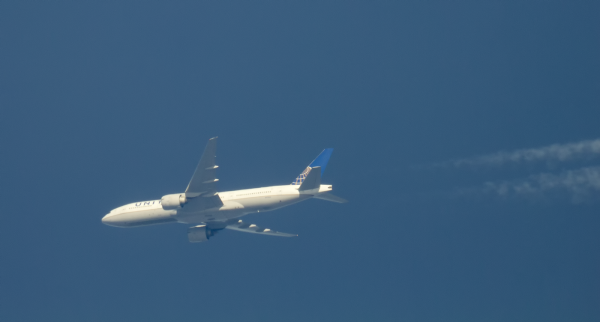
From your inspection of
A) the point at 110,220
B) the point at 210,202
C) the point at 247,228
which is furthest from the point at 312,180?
the point at 110,220

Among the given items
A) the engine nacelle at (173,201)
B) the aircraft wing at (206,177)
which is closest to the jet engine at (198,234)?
the engine nacelle at (173,201)

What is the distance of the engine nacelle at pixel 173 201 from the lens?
4609 centimetres

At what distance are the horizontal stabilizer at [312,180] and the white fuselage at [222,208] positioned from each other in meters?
0.38

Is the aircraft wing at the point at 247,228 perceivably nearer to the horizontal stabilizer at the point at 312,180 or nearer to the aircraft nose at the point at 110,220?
the aircraft nose at the point at 110,220

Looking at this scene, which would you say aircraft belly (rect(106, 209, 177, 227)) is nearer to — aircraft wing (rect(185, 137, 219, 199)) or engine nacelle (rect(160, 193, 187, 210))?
engine nacelle (rect(160, 193, 187, 210))

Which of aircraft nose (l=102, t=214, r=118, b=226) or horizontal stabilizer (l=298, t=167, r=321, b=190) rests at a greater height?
horizontal stabilizer (l=298, t=167, r=321, b=190)

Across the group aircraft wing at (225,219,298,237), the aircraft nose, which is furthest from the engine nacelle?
aircraft wing at (225,219,298,237)

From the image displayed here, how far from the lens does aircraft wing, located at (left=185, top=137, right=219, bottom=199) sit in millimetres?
43062

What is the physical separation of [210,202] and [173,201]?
108 inches

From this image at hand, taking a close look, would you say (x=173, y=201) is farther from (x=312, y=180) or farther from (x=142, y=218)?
(x=312, y=180)

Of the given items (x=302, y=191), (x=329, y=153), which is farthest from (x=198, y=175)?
(x=329, y=153)

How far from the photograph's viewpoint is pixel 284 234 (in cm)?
5525

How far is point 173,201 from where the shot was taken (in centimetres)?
4622

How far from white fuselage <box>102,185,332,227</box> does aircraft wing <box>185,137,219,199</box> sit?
85.1 inches
